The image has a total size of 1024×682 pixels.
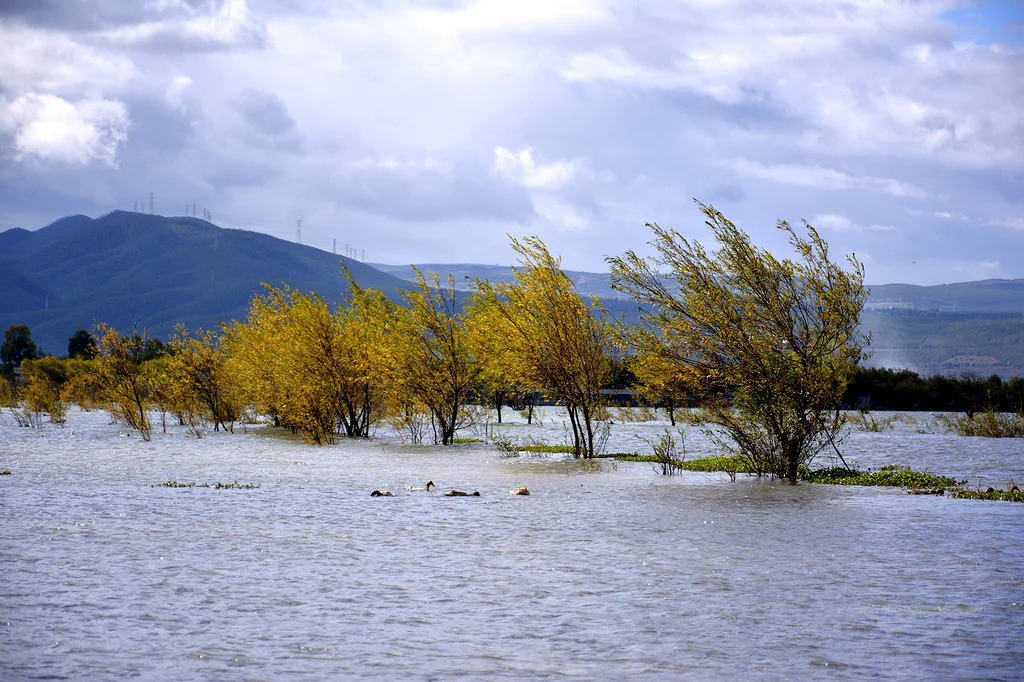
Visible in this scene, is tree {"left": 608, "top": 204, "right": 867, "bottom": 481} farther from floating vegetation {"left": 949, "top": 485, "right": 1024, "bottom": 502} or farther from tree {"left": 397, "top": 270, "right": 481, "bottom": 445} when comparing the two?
tree {"left": 397, "top": 270, "right": 481, "bottom": 445}

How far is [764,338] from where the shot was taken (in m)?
25.0

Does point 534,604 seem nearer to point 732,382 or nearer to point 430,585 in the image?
point 430,585

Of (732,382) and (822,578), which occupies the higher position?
(732,382)

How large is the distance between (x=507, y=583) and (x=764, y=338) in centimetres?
1459

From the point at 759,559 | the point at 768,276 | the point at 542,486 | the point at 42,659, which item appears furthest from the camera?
the point at 768,276

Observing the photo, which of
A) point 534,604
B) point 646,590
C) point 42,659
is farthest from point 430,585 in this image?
point 42,659

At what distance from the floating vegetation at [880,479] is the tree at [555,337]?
7.85m

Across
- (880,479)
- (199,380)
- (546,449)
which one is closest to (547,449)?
(546,449)

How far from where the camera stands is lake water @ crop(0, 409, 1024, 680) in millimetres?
8883

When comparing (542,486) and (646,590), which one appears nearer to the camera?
(646,590)

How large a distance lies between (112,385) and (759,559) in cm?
3948

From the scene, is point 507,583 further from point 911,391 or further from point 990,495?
point 911,391

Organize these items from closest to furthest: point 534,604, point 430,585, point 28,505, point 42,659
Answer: point 42,659
point 534,604
point 430,585
point 28,505

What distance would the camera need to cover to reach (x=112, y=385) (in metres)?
46.6
